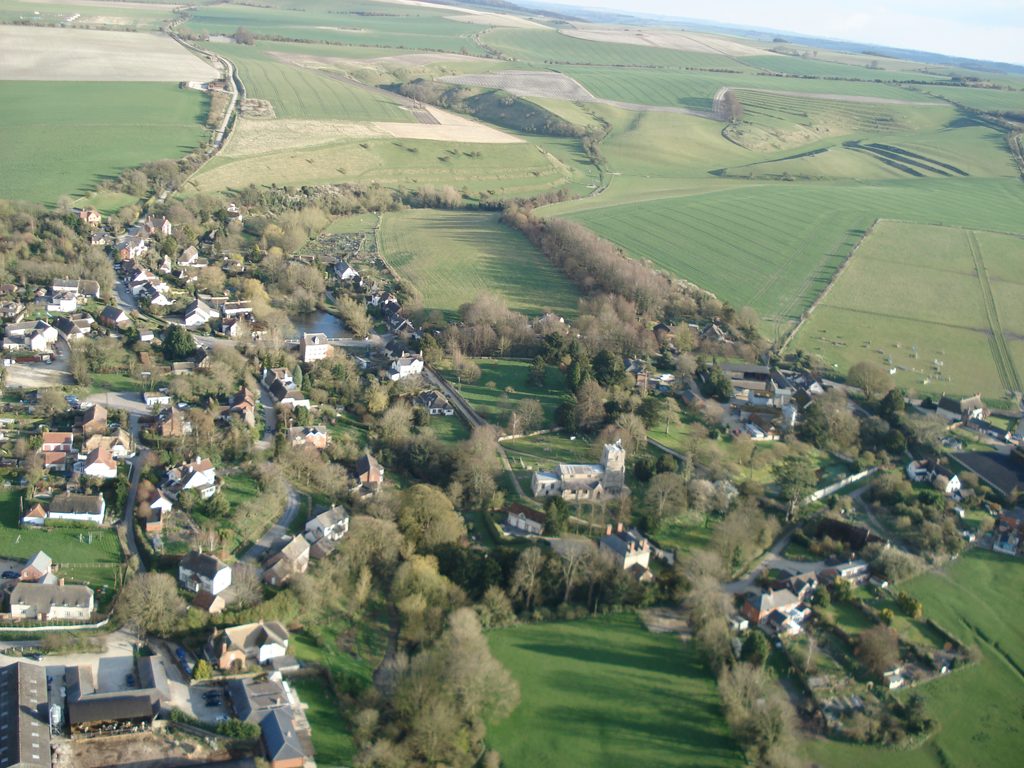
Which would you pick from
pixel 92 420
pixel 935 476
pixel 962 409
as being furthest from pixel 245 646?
pixel 962 409

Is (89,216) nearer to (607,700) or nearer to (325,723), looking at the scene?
(325,723)

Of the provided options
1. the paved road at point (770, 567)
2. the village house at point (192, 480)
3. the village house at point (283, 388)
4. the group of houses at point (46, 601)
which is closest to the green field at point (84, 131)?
the village house at point (283, 388)

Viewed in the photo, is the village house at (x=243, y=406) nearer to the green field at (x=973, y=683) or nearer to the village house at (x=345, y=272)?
the village house at (x=345, y=272)

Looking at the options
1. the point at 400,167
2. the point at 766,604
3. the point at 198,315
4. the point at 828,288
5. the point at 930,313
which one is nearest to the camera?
the point at 766,604

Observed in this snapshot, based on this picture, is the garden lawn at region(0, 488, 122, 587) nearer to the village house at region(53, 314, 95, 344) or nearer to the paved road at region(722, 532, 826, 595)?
the village house at region(53, 314, 95, 344)

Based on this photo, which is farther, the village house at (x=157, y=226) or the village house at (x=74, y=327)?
the village house at (x=157, y=226)

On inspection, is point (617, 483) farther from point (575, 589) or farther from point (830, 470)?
point (830, 470)
